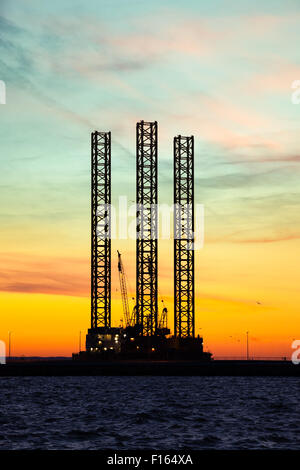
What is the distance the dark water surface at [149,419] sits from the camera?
135 feet

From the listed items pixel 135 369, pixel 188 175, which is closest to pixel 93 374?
pixel 135 369

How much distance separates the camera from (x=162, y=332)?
12912 centimetres

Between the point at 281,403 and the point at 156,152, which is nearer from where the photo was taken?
the point at 281,403

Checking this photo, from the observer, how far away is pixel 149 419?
54344mm

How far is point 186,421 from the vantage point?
52.9m

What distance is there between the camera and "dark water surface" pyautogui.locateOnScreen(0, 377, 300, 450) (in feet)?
135

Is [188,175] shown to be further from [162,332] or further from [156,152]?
[162,332]

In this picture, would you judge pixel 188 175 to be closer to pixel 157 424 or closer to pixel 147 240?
pixel 147 240

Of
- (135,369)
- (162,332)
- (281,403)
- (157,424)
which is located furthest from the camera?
(162,332)

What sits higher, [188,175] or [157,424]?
[188,175]

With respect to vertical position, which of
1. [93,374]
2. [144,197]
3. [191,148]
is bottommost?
[93,374]
